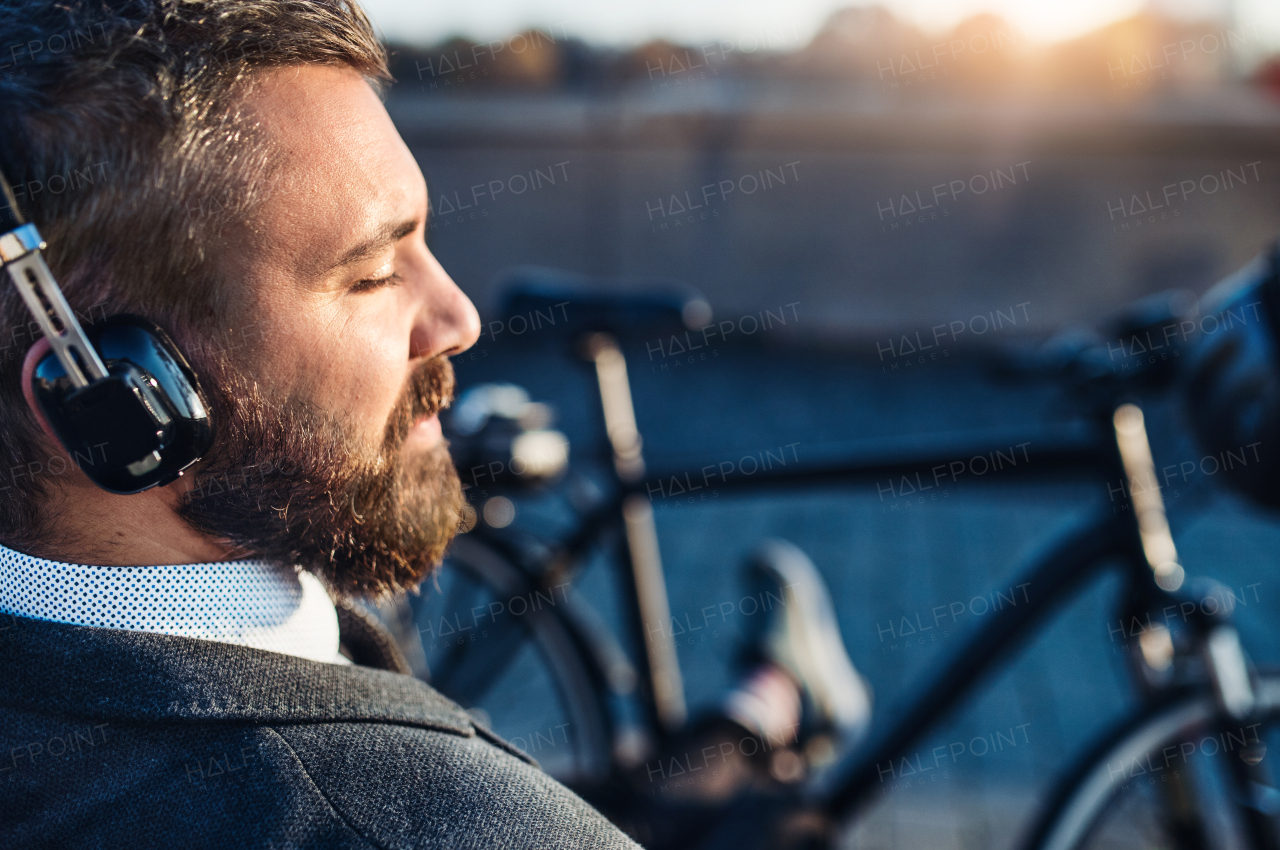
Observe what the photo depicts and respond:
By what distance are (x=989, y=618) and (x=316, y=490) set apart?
Result: 181 cm

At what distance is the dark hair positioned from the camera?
0.92 meters

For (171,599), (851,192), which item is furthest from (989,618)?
(851,192)

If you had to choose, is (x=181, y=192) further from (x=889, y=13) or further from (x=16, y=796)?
(x=889, y=13)

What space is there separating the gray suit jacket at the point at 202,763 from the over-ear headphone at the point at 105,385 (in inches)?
6.3

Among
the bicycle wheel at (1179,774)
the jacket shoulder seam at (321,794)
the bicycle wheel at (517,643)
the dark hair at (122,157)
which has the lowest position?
the bicycle wheel at (1179,774)

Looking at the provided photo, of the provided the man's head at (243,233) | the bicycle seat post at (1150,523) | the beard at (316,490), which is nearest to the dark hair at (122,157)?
the man's head at (243,233)

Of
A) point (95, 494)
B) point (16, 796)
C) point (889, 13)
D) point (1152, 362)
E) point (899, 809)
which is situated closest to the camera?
point (16, 796)

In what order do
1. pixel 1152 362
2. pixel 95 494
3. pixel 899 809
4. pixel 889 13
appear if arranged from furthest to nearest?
pixel 889 13, pixel 899 809, pixel 1152 362, pixel 95 494

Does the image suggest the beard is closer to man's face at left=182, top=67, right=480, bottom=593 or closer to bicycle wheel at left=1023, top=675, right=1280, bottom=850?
man's face at left=182, top=67, right=480, bottom=593

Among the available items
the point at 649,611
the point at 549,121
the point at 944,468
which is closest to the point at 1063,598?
the point at 944,468

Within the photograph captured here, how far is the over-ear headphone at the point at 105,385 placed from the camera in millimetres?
884

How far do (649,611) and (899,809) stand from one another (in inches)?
42.5

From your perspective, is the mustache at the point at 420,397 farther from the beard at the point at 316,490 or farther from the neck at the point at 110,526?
the neck at the point at 110,526

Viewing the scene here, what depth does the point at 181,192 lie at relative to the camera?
0.96m
